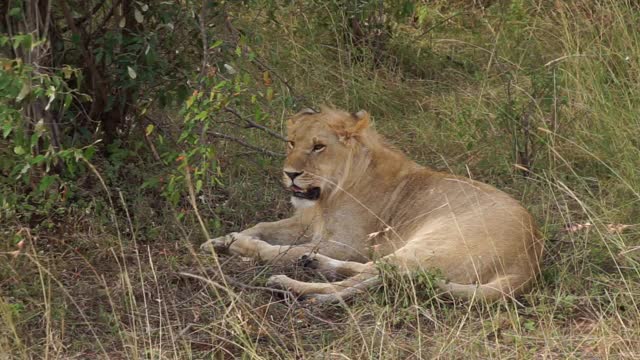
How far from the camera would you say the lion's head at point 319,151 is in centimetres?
517

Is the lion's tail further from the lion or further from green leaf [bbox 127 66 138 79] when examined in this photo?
green leaf [bbox 127 66 138 79]

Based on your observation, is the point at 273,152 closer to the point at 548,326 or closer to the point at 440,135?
the point at 440,135

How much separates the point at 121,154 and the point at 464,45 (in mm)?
3237

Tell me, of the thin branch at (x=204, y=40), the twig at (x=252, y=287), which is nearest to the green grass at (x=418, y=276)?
the twig at (x=252, y=287)

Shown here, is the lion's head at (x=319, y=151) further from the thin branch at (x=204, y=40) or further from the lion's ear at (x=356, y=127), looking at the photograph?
the thin branch at (x=204, y=40)

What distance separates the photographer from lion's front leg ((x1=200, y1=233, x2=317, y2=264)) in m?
4.94

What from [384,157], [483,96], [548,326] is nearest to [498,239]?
[548,326]

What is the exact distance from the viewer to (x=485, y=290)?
4340 mm

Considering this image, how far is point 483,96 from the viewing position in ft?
22.3

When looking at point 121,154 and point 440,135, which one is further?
point 440,135

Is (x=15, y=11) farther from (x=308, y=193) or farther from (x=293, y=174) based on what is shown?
(x=308, y=193)

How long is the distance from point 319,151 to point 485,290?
3.85 ft

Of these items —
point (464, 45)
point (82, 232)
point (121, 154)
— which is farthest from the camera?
point (464, 45)

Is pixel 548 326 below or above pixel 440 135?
above
